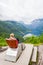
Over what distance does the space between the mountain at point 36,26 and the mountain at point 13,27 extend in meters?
0.23

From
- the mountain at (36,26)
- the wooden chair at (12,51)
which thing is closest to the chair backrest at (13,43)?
the wooden chair at (12,51)

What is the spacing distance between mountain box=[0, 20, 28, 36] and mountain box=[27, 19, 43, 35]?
0.23m

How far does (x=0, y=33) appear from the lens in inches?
283

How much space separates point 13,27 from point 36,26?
0.87 metres

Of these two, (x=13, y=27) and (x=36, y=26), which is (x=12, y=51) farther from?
(x=36, y=26)

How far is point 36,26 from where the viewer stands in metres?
7.49

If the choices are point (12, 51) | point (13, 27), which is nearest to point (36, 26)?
point (13, 27)

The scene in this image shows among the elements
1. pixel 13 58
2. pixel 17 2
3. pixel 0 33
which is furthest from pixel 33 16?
pixel 13 58

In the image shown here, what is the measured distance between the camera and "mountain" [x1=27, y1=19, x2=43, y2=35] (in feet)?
24.1

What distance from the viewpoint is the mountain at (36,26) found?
7352mm

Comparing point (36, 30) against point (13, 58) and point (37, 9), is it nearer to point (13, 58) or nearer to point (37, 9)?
point (37, 9)

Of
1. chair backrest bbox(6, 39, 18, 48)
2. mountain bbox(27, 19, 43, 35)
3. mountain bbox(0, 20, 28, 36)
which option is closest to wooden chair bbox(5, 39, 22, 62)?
chair backrest bbox(6, 39, 18, 48)

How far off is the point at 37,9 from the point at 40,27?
688 millimetres

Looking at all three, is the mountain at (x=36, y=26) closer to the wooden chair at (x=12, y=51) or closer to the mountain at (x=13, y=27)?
the mountain at (x=13, y=27)
